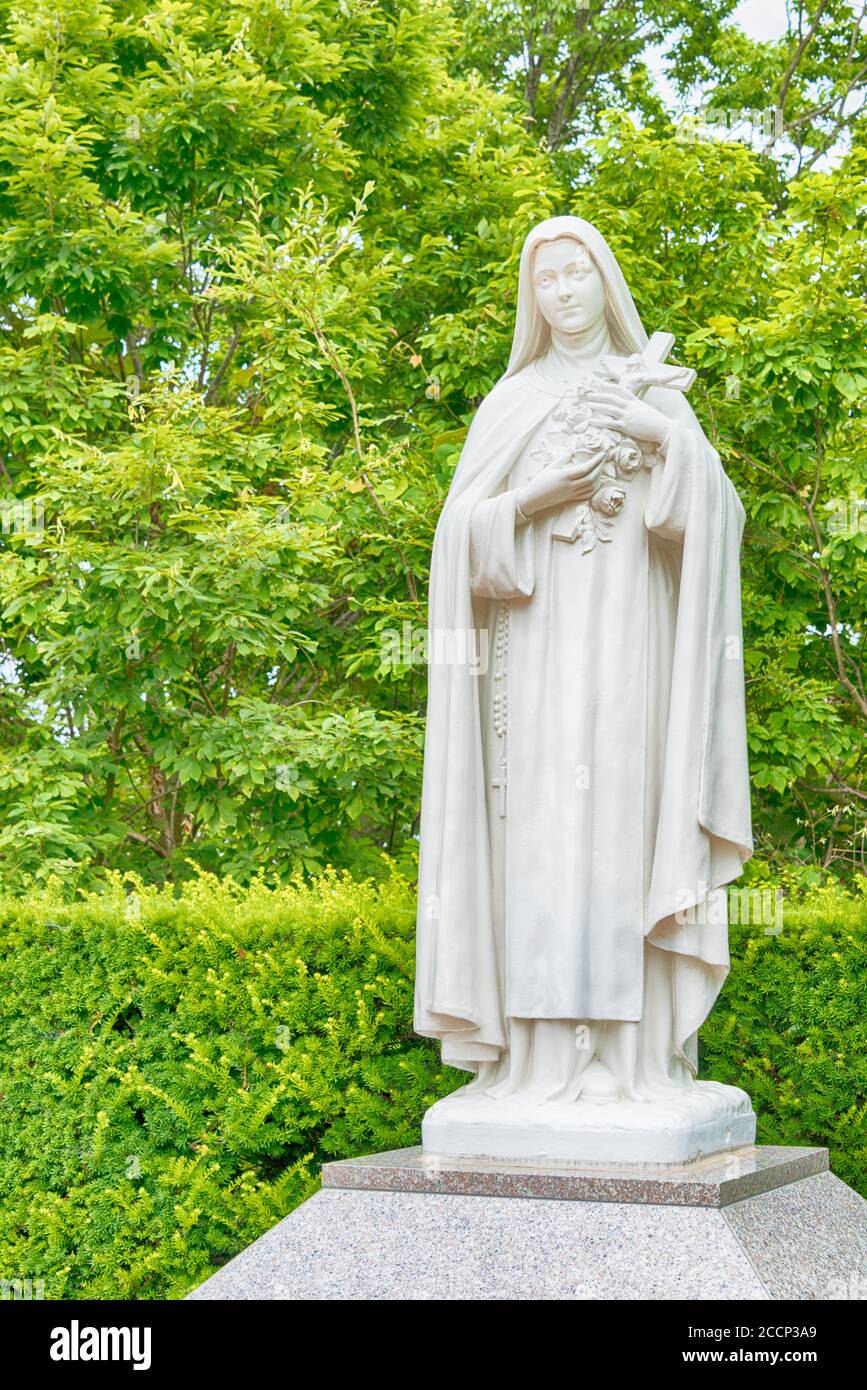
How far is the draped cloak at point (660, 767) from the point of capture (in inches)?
222

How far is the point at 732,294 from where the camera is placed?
470 inches

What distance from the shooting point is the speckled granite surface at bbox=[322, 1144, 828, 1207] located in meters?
5.00

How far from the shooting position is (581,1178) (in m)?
5.14

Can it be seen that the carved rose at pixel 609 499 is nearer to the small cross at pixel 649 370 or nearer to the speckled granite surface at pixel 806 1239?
the small cross at pixel 649 370

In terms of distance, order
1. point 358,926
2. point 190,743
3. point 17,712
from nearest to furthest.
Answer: point 358,926 < point 190,743 < point 17,712

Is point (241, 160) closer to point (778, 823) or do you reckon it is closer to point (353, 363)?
point (353, 363)

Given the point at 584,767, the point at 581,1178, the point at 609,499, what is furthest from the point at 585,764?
the point at 581,1178

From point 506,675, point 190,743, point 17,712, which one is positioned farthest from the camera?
point 17,712

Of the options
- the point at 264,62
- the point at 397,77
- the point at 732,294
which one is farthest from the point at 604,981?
the point at 397,77

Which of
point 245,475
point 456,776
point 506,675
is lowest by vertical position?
point 456,776

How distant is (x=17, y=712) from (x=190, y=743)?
1777mm

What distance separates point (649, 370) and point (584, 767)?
152cm

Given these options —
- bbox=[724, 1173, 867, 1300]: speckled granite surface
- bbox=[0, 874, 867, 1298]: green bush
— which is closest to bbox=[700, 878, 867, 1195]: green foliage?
bbox=[0, 874, 867, 1298]: green bush

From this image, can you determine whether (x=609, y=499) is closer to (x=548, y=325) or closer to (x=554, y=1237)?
(x=548, y=325)
